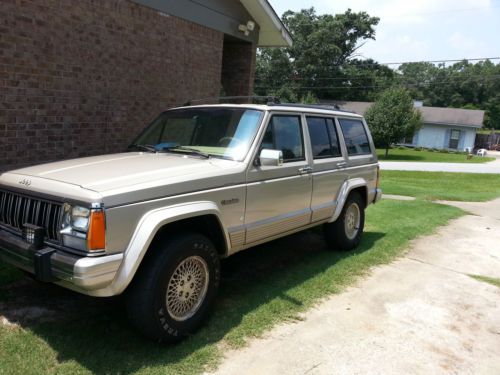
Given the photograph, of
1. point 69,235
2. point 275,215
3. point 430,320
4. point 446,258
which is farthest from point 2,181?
point 446,258

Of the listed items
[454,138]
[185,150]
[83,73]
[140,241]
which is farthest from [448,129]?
[140,241]

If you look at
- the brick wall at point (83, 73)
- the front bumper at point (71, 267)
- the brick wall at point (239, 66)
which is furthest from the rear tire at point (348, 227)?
the brick wall at point (239, 66)

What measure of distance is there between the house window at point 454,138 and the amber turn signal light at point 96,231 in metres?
49.5

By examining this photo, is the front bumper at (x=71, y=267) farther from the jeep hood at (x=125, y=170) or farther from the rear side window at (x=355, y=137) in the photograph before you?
the rear side window at (x=355, y=137)

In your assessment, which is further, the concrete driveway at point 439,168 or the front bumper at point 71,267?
the concrete driveway at point 439,168

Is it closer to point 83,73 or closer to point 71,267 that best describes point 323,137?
point 71,267

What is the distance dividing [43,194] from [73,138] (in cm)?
386

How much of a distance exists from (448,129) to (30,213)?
49306 mm

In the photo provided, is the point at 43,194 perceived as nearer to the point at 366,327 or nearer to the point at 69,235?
the point at 69,235

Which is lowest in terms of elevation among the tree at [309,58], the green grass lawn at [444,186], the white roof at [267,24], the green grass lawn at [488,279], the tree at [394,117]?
the green grass lawn at [444,186]

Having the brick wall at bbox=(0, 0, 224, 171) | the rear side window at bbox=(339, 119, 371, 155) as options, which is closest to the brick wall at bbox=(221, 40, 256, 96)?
the brick wall at bbox=(0, 0, 224, 171)

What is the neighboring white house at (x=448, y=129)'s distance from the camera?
46.5m

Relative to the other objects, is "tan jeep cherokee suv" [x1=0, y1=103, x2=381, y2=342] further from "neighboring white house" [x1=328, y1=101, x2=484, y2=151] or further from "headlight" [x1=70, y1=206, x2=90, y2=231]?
"neighboring white house" [x1=328, y1=101, x2=484, y2=151]

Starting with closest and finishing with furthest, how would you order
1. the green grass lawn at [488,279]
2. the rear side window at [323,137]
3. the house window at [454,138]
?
1. the rear side window at [323,137]
2. the green grass lawn at [488,279]
3. the house window at [454,138]
